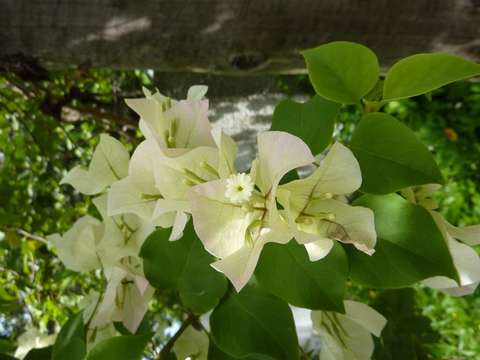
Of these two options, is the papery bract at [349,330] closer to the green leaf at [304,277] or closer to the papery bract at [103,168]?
the green leaf at [304,277]

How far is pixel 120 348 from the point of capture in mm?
433

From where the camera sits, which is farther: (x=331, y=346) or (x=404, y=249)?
(x=331, y=346)

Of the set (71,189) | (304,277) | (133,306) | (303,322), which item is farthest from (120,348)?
(71,189)

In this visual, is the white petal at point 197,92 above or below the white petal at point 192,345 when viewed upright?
above

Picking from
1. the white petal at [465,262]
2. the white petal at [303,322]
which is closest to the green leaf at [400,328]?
the white petal at [465,262]

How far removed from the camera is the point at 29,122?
1318mm

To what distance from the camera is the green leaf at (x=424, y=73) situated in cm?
34

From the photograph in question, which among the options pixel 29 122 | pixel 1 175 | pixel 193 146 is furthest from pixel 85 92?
pixel 193 146

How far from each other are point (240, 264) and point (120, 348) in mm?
173

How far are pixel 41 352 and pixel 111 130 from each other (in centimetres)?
97

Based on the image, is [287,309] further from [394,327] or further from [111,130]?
[111,130]

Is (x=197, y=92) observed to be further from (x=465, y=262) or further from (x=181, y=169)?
(x=465, y=262)

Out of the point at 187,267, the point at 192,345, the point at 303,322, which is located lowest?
the point at 303,322

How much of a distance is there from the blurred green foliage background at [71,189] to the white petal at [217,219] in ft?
1.04
